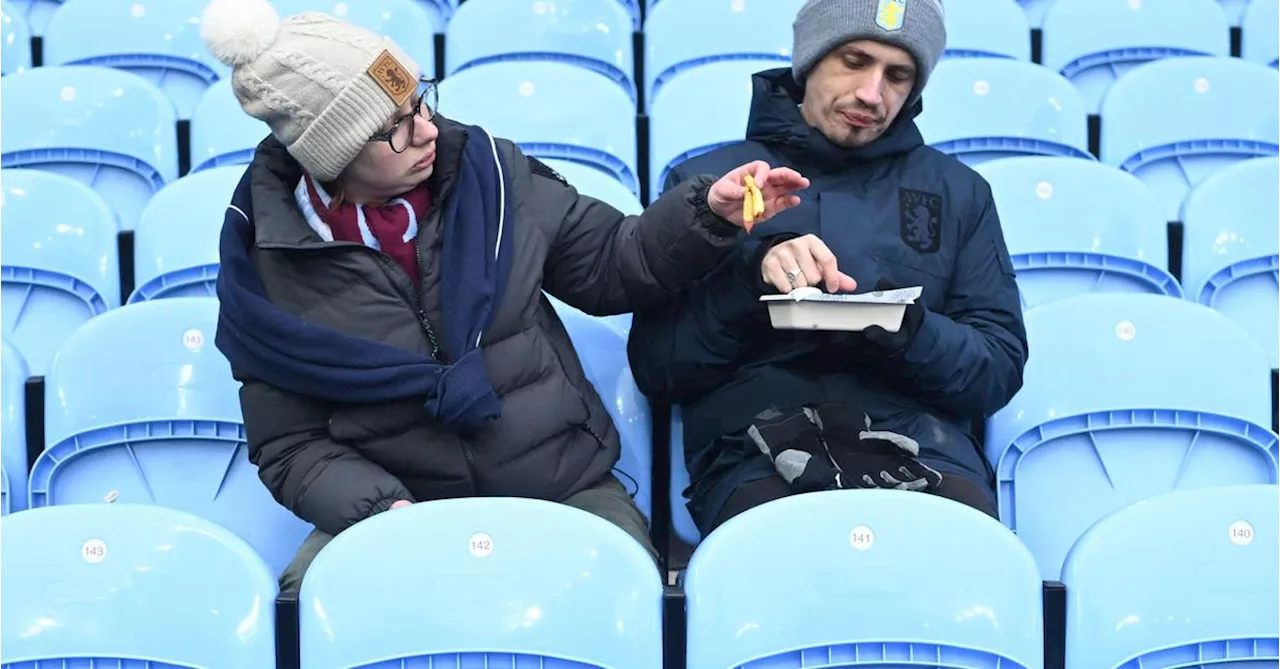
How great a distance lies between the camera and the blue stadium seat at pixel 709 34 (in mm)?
3889

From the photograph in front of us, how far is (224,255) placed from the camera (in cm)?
217

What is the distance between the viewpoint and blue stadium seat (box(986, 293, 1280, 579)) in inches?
99.3

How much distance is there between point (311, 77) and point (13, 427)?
82 cm

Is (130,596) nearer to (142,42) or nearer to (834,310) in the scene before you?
(834,310)

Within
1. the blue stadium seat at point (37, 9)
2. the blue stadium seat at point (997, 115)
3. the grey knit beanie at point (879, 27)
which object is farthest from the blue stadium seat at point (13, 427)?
Result: the blue stadium seat at point (37, 9)

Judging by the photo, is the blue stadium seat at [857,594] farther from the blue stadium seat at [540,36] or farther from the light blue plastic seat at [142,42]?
the light blue plastic seat at [142,42]

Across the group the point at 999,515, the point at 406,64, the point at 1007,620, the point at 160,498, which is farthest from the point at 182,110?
the point at 1007,620

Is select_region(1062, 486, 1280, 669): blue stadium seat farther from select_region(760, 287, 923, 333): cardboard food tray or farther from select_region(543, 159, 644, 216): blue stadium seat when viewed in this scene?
select_region(543, 159, 644, 216): blue stadium seat

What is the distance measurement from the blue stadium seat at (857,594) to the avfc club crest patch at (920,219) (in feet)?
1.90

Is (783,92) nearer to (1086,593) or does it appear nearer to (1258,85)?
(1086,593)

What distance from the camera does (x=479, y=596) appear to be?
6.05 ft

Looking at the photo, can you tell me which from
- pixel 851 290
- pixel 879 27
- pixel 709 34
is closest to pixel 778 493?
pixel 851 290

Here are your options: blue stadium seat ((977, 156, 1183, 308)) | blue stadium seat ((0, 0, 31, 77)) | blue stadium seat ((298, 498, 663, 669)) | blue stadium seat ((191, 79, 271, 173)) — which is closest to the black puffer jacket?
blue stadium seat ((298, 498, 663, 669))

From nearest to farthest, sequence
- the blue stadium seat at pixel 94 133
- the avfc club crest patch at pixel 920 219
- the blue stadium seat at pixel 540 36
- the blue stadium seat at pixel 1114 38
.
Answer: the avfc club crest patch at pixel 920 219 → the blue stadium seat at pixel 94 133 → the blue stadium seat at pixel 540 36 → the blue stadium seat at pixel 1114 38
